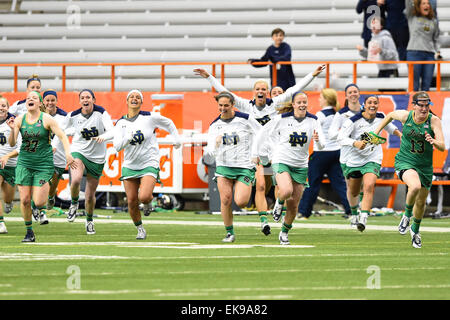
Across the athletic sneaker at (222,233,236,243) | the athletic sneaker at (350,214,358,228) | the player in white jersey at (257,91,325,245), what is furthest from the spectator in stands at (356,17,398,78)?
the athletic sneaker at (222,233,236,243)

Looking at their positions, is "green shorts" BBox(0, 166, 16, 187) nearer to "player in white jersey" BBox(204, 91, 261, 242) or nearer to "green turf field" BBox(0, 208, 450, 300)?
"green turf field" BBox(0, 208, 450, 300)

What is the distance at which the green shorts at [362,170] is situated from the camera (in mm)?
17703

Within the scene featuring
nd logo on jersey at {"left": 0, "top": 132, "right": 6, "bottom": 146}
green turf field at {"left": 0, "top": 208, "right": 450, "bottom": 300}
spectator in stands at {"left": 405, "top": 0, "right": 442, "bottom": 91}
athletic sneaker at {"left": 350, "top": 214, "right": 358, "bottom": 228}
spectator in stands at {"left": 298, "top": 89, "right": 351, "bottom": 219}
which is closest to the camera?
green turf field at {"left": 0, "top": 208, "right": 450, "bottom": 300}

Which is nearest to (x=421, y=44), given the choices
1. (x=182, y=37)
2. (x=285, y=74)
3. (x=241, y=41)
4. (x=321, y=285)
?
(x=285, y=74)

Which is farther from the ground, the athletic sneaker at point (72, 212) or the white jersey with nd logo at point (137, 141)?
the white jersey with nd logo at point (137, 141)

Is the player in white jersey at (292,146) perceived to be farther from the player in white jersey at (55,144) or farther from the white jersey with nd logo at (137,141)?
the player in white jersey at (55,144)

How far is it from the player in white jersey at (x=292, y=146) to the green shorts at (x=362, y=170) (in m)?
2.61

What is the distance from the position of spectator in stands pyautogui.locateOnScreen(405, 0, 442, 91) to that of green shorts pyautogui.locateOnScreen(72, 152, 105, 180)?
8.92 meters

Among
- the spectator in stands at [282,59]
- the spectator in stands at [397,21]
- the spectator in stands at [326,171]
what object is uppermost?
the spectator in stands at [397,21]

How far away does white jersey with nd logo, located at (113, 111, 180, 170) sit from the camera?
15.4 m

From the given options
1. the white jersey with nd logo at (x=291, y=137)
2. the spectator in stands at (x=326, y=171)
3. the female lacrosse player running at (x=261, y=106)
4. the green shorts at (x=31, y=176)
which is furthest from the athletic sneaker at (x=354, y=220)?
the green shorts at (x=31, y=176)

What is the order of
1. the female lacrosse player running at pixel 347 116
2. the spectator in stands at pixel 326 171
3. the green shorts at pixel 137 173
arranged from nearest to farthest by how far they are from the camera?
the green shorts at pixel 137 173 → the female lacrosse player running at pixel 347 116 → the spectator in stands at pixel 326 171
